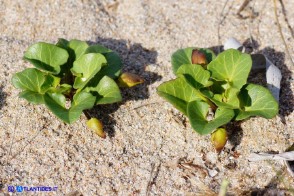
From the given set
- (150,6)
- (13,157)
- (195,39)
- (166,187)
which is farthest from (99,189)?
(150,6)

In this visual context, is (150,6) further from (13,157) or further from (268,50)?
(13,157)

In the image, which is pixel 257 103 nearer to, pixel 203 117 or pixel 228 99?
pixel 228 99

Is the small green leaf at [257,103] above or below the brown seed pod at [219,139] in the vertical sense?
above

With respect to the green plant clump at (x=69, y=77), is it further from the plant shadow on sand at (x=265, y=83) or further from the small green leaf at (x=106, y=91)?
the plant shadow on sand at (x=265, y=83)

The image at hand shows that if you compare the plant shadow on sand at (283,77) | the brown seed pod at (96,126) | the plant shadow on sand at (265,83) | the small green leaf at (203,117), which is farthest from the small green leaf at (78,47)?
the plant shadow on sand at (283,77)

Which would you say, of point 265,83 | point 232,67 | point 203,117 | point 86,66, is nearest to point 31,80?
point 86,66
